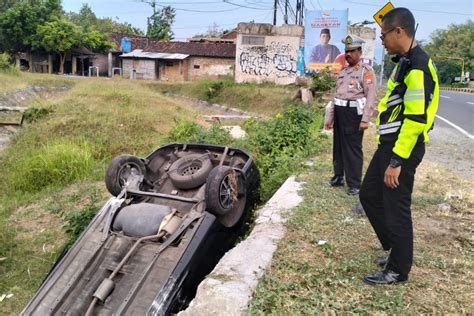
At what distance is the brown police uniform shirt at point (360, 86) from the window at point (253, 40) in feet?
75.4

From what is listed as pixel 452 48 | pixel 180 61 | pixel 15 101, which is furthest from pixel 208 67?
pixel 452 48

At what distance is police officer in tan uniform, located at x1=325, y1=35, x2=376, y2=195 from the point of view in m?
5.23

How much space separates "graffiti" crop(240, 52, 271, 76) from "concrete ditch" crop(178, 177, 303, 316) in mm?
23404

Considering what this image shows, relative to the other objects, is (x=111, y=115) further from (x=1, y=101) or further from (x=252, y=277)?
(x=252, y=277)

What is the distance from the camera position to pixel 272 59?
27.3 metres

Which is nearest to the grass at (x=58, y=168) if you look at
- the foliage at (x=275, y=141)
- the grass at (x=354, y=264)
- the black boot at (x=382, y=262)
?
the foliage at (x=275, y=141)

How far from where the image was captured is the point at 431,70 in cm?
290

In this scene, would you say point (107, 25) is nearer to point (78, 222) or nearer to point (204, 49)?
point (204, 49)

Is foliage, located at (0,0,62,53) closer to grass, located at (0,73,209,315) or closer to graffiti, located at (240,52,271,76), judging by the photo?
graffiti, located at (240,52,271,76)

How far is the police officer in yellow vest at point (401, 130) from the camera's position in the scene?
286 cm

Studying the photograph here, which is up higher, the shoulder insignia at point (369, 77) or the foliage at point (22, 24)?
the foliage at point (22, 24)

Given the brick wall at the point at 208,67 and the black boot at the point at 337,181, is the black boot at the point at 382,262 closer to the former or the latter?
the black boot at the point at 337,181

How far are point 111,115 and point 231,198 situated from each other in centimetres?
873

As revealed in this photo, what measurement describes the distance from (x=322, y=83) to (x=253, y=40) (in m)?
13.0
